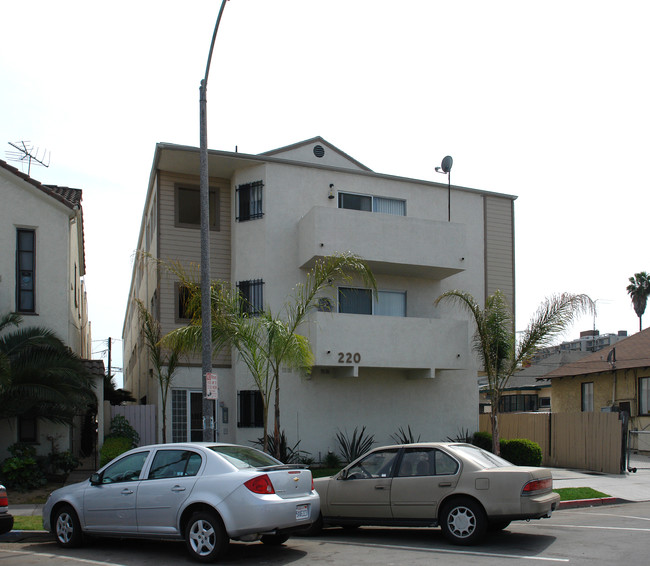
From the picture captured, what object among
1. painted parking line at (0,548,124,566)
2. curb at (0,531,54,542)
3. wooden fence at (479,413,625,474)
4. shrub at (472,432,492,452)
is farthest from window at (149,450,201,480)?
wooden fence at (479,413,625,474)

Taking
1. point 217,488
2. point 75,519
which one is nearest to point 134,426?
point 75,519

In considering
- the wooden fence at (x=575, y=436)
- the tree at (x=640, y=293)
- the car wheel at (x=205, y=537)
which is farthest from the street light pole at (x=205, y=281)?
the tree at (x=640, y=293)

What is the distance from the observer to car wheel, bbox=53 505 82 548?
34.8 feet

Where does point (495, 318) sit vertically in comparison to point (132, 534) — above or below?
above

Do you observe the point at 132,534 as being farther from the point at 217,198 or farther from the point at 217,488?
the point at 217,198

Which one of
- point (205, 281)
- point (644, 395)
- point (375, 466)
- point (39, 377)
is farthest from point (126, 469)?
point (644, 395)

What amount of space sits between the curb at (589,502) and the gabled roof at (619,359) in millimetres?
14360

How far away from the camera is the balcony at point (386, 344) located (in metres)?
19.9

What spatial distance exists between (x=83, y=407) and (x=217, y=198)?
24.2ft

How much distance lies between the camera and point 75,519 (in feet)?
34.9

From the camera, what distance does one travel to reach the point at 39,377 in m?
16.1

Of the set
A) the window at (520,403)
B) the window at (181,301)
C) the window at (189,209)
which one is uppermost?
the window at (189,209)

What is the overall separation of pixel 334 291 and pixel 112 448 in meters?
7.40

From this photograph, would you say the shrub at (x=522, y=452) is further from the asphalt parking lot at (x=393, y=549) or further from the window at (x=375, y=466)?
the window at (x=375, y=466)
